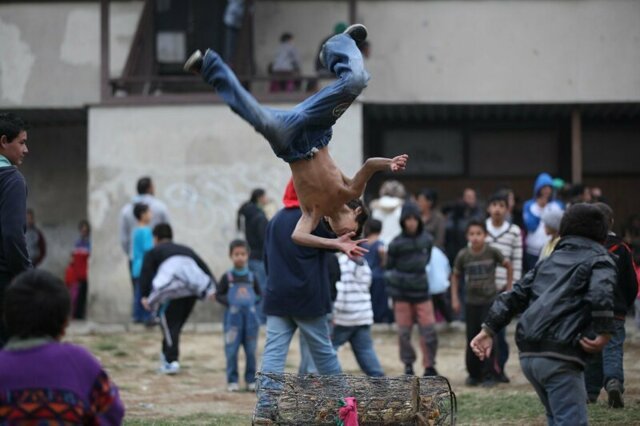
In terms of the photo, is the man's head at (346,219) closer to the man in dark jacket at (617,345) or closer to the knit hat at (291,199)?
the knit hat at (291,199)

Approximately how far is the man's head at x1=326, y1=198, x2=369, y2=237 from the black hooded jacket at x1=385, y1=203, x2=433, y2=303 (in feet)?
14.2

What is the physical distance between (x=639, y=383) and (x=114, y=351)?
6390mm

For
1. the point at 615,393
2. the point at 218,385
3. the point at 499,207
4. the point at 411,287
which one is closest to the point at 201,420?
the point at 218,385

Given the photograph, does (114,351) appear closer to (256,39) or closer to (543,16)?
(256,39)

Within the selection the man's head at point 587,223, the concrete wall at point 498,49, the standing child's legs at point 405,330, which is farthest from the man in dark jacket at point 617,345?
the concrete wall at point 498,49

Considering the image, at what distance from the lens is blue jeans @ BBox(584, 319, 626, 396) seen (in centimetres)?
941

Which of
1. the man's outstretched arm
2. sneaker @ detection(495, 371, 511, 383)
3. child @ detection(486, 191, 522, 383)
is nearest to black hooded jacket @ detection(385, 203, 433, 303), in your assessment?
child @ detection(486, 191, 522, 383)

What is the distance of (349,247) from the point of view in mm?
7512

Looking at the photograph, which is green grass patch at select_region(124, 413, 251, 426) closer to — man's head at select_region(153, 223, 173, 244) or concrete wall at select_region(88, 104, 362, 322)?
man's head at select_region(153, 223, 173, 244)

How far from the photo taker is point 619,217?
62.7 ft

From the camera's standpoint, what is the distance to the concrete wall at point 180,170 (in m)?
17.1

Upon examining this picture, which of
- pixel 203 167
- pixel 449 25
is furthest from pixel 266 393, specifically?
pixel 449 25

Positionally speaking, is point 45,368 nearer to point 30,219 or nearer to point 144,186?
point 144,186

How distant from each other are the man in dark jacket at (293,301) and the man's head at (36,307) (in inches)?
151
